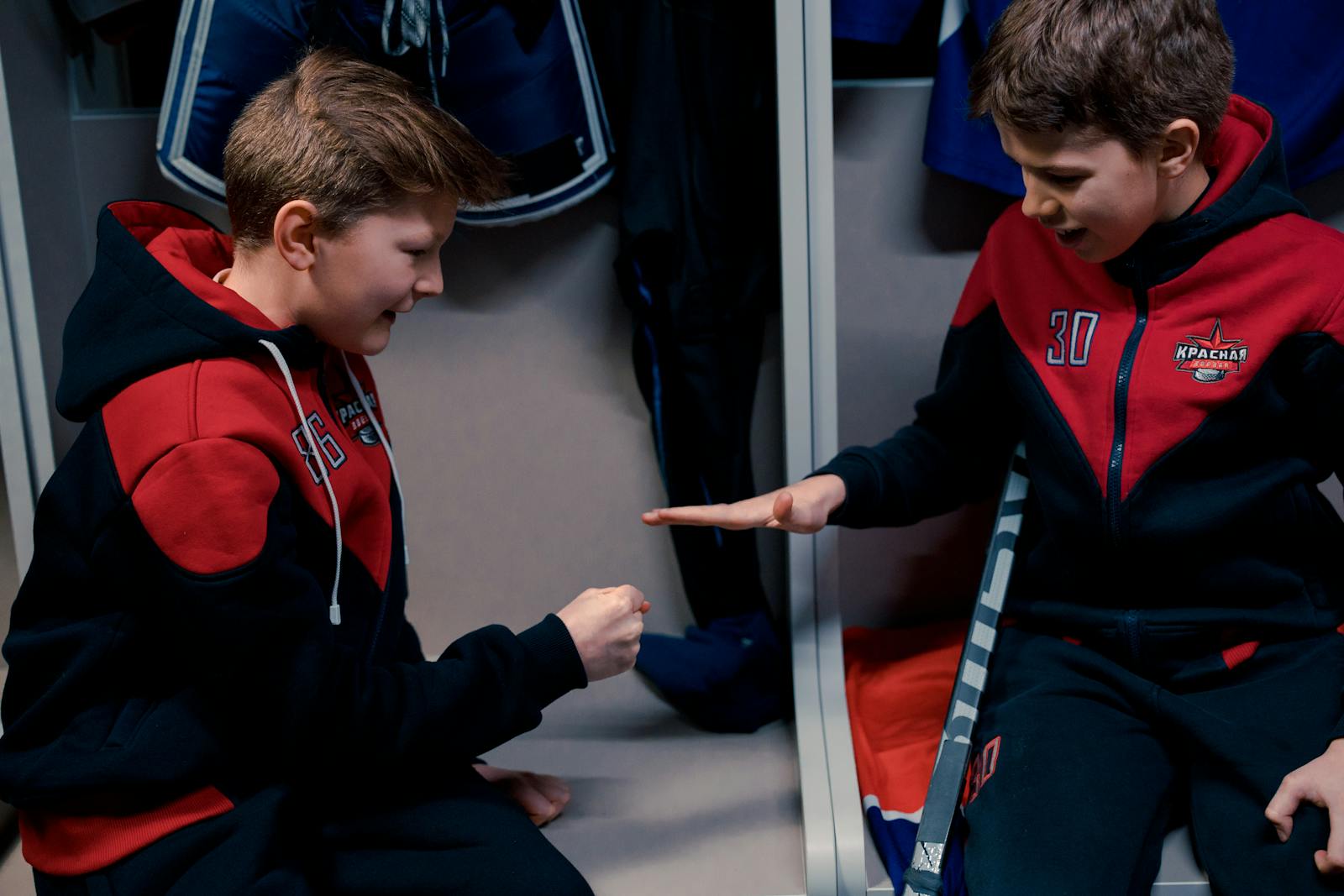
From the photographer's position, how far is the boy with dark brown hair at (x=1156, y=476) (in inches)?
40.6

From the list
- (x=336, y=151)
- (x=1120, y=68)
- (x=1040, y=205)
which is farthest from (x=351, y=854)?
(x=1120, y=68)

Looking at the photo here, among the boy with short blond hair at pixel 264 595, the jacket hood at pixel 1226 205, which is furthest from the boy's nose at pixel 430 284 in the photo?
the jacket hood at pixel 1226 205

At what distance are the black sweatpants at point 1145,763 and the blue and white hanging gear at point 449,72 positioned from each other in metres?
0.77

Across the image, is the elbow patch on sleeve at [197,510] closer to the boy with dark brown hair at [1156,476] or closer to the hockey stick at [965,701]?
the boy with dark brown hair at [1156,476]

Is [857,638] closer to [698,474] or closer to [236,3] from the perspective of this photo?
[698,474]

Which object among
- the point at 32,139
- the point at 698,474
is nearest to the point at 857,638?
the point at 698,474

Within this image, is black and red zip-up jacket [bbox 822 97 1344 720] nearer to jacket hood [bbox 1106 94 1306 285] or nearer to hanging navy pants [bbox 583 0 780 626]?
jacket hood [bbox 1106 94 1306 285]

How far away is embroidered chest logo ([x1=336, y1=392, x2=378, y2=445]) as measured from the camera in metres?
1.12

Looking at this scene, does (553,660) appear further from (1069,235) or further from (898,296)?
(898,296)

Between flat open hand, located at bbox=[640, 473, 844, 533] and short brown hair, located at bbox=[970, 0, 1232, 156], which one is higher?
short brown hair, located at bbox=[970, 0, 1232, 156]

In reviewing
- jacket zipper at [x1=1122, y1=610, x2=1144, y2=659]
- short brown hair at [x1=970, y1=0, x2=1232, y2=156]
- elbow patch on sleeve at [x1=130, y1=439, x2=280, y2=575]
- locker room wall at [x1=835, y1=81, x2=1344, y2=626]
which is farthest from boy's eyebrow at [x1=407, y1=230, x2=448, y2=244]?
jacket zipper at [x1=1122, y1=610, x2=1144, y2=659]

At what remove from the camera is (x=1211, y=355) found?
1.11 m

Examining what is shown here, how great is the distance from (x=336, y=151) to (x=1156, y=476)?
791mm

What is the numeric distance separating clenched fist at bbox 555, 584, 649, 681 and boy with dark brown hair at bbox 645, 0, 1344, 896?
3.9 inches
